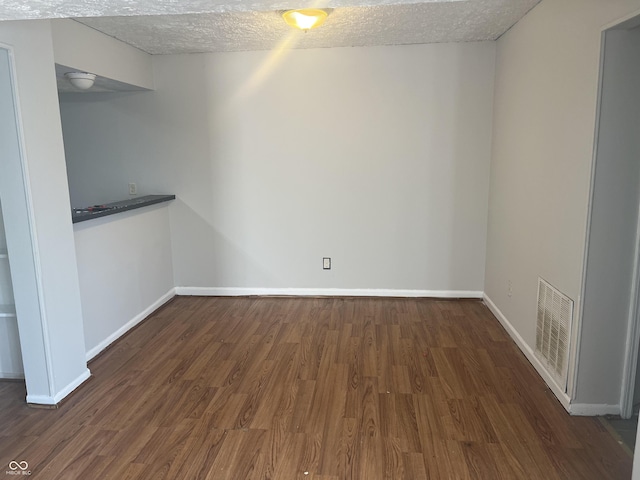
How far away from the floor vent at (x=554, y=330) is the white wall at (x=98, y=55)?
3.43 metres

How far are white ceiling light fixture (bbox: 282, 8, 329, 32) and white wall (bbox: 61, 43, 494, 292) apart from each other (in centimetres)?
100

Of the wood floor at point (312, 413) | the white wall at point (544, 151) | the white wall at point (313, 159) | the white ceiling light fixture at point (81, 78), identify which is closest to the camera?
the wood floor at point (312, 413)

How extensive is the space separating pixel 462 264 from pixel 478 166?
36.8 inches

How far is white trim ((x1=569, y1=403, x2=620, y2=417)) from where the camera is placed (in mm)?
2387

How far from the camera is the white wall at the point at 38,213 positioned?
2.32 m

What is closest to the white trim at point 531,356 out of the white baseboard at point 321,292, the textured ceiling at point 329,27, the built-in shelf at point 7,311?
the white baseboard at point 321,292

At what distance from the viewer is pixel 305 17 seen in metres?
2.99

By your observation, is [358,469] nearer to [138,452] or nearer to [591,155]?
[138,452]

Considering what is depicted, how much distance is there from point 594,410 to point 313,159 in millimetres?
2944

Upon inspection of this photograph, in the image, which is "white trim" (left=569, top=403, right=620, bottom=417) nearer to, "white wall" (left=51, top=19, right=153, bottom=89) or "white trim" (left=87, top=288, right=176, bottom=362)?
"white trim" (left=87, top=288, right=176, bottom=362)

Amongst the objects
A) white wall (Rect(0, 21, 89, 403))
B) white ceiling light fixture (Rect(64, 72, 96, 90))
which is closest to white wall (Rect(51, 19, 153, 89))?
white ceiling light fixture (Rect(64, 72, 96, 90))

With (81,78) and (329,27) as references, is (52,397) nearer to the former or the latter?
(81,78)

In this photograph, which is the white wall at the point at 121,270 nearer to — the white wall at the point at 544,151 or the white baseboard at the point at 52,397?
the white baseboard at the point at 52,397

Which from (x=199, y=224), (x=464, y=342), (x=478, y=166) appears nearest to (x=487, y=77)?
(x=478, y=166)
